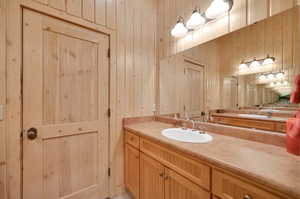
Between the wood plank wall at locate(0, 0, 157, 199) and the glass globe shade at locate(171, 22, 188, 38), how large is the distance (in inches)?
17.9

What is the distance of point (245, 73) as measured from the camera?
1389 mm

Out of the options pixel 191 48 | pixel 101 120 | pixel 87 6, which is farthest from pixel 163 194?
pixel 87 6

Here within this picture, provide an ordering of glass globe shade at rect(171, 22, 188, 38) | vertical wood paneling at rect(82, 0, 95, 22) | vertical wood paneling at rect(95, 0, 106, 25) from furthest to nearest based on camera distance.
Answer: glass globe shade at rect(171, 22, 188, 38), vertical wood paneling at rect(95, 0, 106, 25), vertical wood paneling at rect(82, 0, 95, 22)

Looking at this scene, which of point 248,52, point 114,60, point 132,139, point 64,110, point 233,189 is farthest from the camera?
point 114,60

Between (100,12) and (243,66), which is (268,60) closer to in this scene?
(243,66)

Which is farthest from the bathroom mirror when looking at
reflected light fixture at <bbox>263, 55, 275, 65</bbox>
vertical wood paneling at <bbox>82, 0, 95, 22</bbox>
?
vertical wood paneling at <bbox>82, 0, 95, 22</bbox>

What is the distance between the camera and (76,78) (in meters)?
1.64

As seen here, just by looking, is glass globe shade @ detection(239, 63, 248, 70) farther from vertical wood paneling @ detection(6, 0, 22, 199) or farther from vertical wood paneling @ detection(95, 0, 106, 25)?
vertical wood paneling @ detection(6, 0, 22, 199)

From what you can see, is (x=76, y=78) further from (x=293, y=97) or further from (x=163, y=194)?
(x=293, y=97)

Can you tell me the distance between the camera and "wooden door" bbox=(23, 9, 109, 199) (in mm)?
1373

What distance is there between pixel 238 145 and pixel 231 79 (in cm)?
71

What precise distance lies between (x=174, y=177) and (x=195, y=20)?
172 cm

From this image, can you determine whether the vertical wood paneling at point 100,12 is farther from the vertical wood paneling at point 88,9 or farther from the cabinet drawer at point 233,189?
the cabinet drawer at point 233,189

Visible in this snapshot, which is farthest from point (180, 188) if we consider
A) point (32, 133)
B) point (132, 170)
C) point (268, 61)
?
point (32, 133)
